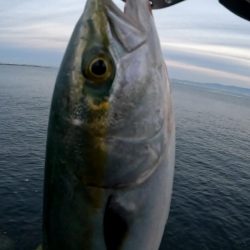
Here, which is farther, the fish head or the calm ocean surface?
the calm ocean surface

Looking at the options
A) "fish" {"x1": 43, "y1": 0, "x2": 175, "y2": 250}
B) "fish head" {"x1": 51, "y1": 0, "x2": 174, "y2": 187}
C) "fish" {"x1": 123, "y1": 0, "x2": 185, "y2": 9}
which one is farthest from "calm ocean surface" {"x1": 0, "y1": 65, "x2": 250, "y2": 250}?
"fish" {"x1": 123, "y1": 0, "x2": 185, "y2": 9}

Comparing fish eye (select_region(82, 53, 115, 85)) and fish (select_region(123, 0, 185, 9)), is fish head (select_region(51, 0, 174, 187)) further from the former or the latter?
fish (select_region(123, 0, 185, 9))

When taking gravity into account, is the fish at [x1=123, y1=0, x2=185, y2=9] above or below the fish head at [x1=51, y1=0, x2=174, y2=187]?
above

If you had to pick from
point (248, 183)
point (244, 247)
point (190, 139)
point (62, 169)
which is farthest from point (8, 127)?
point (62, 169)

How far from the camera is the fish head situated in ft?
9.98

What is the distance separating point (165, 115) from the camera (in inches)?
123

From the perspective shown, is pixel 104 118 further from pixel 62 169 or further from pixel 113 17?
pixel 113 17

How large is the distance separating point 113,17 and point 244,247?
39.3m

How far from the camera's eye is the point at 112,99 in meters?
3.11

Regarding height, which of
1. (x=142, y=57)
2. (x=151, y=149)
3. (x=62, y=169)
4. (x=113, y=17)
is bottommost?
(x=62, y=169)

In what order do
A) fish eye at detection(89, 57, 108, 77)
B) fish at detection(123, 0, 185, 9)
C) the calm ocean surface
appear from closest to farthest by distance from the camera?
1. fish eye at detection(89, 57, 108, 77)
2. fish at detection(123, 0, 185, 9)
3. the calm ocean surface

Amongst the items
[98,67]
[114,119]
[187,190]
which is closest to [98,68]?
[98,67]

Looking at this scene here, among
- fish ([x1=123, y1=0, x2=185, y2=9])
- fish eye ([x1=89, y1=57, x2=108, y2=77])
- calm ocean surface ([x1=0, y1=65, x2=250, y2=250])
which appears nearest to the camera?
fish eye ([x1=89, y1=57, x2=108, y2=77])

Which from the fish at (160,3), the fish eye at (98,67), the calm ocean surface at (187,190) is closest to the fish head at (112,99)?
the fish eye at (98,67)
